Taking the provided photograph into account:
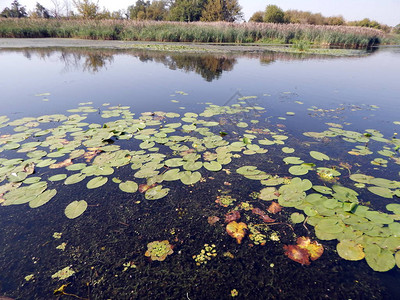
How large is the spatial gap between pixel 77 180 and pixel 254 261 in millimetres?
1431

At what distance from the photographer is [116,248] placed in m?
1.20

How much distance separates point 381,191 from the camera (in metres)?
1.68

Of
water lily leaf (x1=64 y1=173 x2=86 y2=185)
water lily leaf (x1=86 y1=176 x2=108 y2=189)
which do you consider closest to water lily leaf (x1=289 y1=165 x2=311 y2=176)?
water lily leaf (x1=86 y1=176 x2=108 y2=189)

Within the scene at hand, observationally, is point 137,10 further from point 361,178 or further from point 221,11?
point 361,178

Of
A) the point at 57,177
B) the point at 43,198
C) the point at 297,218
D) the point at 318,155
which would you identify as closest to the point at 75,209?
the point at 43,198

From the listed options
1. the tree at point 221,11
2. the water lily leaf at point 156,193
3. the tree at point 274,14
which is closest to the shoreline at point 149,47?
the water lily leaf at point 156,193

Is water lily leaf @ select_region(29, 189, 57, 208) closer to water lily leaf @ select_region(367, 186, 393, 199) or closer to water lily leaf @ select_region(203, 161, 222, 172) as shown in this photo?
water lily leaf @ select_region(203, 161, 222, 172)

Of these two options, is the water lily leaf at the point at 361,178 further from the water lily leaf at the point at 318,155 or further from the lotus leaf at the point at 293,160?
the lotus leaf at the point at 293,160

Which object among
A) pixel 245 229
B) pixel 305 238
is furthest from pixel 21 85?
pixel 305 238

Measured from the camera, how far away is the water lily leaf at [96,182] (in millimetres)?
1668

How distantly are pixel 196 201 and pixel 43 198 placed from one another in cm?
108

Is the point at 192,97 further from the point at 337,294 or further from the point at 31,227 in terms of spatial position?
the point at 337,294

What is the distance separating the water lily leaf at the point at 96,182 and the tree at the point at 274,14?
34.3 m

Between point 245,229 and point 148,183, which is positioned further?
point 148,183
